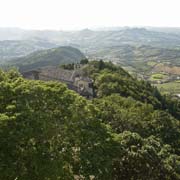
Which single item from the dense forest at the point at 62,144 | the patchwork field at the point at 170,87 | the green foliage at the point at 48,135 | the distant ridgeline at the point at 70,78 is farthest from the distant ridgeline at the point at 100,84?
the patchwork field at the point at 170,87

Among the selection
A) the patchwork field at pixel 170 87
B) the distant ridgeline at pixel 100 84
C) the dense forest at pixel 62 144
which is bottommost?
the patchwork field at pixel 170 87

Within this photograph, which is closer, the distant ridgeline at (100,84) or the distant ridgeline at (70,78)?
the distant ridgeline at (100,84)

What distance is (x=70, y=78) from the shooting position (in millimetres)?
81562

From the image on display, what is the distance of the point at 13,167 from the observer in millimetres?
17484

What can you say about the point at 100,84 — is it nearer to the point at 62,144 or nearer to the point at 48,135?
the point at 62,144

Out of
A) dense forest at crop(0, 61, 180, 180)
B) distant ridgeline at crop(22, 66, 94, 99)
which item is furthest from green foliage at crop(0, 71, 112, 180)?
distant ridgeline at crop(22, 66, 94, 99)

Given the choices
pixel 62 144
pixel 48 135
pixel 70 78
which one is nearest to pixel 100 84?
pixel 70 78

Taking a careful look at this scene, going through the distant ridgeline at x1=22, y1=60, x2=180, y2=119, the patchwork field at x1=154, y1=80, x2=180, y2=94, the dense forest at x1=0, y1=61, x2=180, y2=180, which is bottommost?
the patchwork field at x1=154, y1=80, x2=180, y2=94

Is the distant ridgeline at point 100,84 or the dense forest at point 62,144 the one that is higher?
the dense forest at point 62,144

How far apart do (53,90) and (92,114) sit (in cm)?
279

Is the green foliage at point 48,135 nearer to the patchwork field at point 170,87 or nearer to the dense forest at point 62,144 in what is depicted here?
the dense forest at point 62,144

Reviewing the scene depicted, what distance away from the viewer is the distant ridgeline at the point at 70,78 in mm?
70812

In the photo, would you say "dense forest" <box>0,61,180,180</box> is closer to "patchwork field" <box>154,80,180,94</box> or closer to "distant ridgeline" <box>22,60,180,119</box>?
"distant ridgeline" <box>22,60,180,119</box>

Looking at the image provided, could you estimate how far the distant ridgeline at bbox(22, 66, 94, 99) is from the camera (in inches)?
2788
